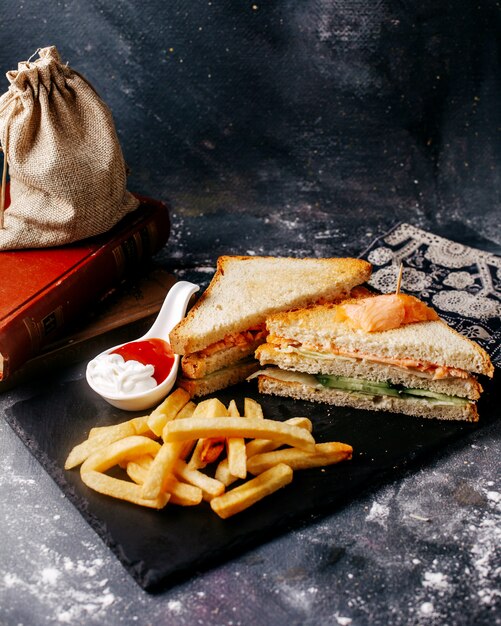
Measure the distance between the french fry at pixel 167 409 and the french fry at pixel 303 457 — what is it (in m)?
0.37

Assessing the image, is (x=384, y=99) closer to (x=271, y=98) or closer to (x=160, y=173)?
(x=271, y=98)

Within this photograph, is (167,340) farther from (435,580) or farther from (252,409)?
(435,580)

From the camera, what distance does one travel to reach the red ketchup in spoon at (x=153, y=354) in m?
3.34

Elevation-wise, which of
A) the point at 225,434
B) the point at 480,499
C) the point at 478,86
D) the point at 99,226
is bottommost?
the point at 480,499

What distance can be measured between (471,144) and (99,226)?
2324 millimetres

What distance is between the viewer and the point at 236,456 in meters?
2.78

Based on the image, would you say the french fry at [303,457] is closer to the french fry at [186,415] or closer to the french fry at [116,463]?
the french fry at [186,415]

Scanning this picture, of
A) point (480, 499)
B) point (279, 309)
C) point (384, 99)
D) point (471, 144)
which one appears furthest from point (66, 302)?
point (471, 144)

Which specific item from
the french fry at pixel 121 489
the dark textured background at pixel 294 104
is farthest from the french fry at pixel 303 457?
the dark textured background at pixel 294 104

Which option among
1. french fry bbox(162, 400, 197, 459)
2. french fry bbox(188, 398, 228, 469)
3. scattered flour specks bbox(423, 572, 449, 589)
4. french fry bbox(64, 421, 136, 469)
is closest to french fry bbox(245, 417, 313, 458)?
french fry bbox(188, 398, 228, 469)

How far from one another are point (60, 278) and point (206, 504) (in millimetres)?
1320

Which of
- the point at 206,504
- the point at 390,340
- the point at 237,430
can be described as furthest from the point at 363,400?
the point at 206,504

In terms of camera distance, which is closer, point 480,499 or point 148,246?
point 480,499

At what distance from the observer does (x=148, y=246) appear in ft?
13.3
